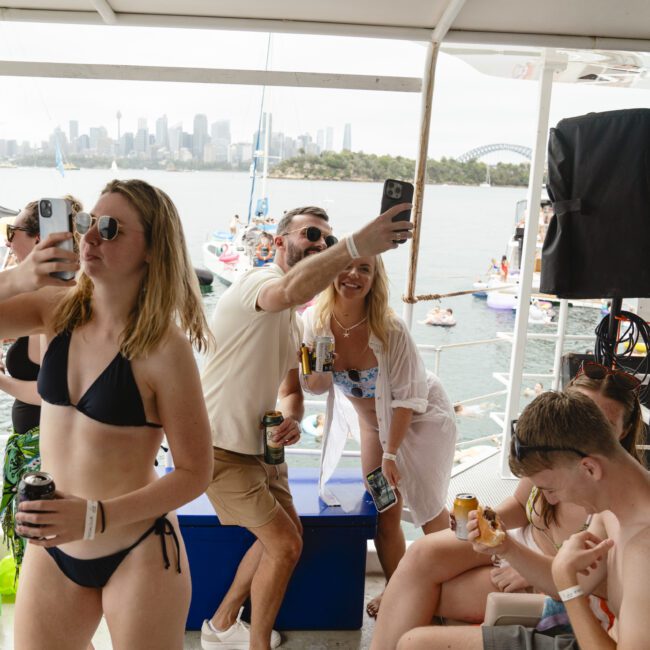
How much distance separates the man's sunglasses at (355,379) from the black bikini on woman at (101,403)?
134 centimetres

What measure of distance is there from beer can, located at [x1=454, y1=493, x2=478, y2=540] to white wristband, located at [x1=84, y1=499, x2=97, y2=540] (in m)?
0.89

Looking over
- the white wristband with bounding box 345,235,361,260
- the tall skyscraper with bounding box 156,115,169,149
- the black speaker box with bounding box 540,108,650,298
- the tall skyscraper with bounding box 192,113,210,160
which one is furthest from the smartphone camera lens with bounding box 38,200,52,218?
the black speaker box with bounding box 540,108,650,298

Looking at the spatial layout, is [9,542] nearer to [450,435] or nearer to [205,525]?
[205,525]

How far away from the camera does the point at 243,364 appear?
2.32 metres

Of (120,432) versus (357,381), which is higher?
(120,432)

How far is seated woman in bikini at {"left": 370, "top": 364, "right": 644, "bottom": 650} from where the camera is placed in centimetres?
201

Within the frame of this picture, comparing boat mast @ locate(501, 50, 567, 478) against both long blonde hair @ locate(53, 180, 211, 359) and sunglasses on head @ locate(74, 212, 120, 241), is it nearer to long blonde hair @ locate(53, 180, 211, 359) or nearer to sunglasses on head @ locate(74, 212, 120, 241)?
long blonde hair @ locate(53, 180, 211, 359)

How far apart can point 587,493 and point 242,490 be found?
49.4 inches

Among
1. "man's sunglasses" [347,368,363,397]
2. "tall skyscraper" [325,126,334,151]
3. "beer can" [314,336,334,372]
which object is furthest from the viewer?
"tall skyscraper" [325,126,334,151]

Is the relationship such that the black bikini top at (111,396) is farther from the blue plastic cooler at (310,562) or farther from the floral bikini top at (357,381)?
the floral bikini top at (357,381)

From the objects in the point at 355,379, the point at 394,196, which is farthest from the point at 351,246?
the point at 355,379

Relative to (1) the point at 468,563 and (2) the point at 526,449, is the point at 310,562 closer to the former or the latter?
(1) the point at 468,563

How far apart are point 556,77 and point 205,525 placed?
2.86 m

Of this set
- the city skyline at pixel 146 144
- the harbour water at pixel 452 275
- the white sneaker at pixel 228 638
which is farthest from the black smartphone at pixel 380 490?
the harbour water at pixel 452 275
